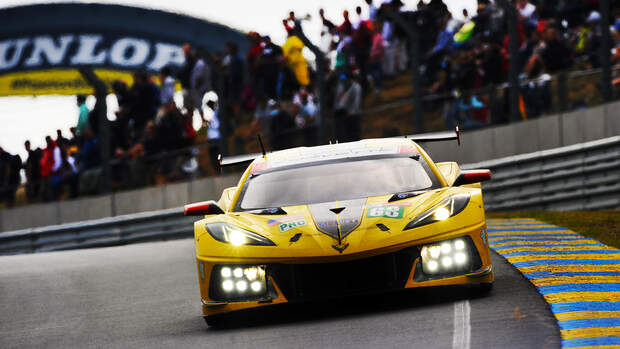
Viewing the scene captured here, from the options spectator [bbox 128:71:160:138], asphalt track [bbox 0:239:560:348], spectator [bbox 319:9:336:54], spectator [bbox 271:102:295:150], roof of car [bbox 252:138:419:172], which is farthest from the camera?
spectator [bbox 319:9:336:54]

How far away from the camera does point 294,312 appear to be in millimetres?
7441

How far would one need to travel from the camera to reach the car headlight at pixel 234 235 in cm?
697

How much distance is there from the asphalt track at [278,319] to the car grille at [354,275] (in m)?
0.18

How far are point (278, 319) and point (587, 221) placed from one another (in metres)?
6.52

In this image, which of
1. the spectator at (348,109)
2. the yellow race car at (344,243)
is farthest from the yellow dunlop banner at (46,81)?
the yellow race car at (344,243)

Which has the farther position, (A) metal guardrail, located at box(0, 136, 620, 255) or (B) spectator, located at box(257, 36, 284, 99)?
(B) spectator, located at box(257, 36, 284, 99)

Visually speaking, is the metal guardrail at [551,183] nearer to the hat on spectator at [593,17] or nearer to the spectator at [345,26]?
the hat on spectator at [593,17]

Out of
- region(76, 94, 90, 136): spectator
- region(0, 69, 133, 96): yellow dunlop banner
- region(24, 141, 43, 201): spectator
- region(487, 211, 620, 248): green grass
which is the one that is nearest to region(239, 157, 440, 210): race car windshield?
region(487, 211, 620, 248): green grass

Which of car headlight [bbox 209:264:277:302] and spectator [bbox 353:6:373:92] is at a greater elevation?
spectator [bbox 353:6:373:92]

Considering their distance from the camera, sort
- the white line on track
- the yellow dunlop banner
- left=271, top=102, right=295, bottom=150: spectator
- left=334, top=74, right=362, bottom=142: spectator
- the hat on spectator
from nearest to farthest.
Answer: the white line on track < the hat on spectator < left=334, top=74, right=362, bottom=142: spectator < left=271, top=102, right=295, bottom=150: spectator < the yellow dunlop banner

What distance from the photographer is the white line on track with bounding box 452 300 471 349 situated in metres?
5.59

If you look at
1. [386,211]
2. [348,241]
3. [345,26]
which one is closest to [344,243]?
[348,241]

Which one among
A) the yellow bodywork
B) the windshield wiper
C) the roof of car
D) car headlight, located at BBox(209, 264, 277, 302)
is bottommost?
car headlight, located at BBox(209, 264, 277, 302)

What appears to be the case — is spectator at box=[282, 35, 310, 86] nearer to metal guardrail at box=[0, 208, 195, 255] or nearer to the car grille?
metal guardrail at box=[0, 208, 195, 255]
